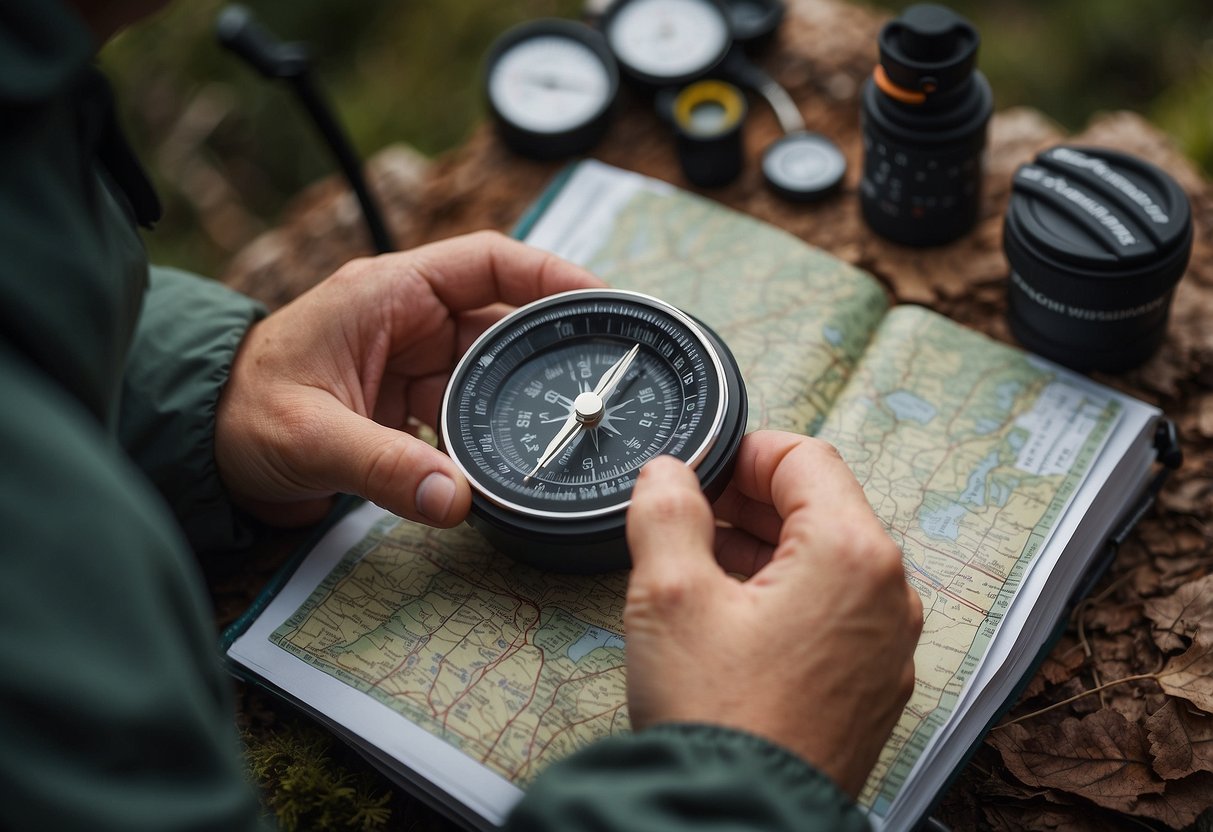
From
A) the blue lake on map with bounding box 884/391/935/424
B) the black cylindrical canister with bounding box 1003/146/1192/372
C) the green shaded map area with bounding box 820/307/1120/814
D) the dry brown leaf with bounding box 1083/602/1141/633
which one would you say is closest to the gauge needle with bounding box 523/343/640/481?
the green shaded map area with bounding box 820/307/1120/814

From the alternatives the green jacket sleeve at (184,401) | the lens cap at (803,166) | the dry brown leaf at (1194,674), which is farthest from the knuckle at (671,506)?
the lens cap at (803,166)

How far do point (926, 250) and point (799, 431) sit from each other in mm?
885

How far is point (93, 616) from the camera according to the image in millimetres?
1444

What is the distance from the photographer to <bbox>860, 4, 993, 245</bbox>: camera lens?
261cm

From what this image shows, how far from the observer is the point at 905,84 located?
8.68 ft

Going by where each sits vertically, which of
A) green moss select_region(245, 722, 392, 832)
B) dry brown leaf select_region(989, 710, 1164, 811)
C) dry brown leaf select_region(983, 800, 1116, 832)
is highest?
green moss select_region(245, 722, 392, 832)

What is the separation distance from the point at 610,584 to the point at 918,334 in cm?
109

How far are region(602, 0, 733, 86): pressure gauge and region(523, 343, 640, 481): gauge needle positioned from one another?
1504mm

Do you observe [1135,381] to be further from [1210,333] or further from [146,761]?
[146,761]

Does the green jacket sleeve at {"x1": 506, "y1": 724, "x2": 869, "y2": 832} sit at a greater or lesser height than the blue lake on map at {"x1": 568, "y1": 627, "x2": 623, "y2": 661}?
greater

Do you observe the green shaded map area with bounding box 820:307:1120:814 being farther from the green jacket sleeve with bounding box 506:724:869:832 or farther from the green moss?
the green moss

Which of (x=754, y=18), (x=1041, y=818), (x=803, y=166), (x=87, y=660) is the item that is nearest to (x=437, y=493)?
(x=87, y=660)

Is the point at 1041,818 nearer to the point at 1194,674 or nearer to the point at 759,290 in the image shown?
the point at 1194,674

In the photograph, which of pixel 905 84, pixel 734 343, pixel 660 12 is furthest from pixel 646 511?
pixel 660 12
